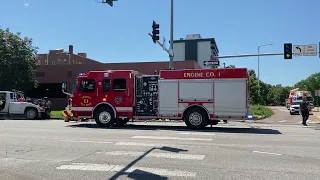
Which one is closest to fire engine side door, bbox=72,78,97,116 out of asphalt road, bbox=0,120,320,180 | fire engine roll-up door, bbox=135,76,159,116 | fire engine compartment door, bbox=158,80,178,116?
fire engine roll-up door, bbox=135,76,159,116

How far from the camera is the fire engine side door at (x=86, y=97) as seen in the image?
18734mm

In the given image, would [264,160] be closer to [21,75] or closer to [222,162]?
[222,162]

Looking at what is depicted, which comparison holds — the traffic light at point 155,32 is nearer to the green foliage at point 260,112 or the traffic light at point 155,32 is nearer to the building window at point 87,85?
the building window at point 87,85

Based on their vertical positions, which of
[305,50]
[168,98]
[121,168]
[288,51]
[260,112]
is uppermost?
[305,50]

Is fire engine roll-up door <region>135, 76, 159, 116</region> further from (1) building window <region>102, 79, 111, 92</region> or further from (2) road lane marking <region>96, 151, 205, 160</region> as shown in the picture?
(2) road lane marking <region>96, 151, 205, 160</region>

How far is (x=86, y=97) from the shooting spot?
1881cm

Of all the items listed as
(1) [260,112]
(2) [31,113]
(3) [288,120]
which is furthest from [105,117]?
(1) [260,112]

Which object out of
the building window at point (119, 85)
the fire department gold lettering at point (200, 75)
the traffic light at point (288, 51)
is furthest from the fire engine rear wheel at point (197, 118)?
the traffic light at point (288, 51)

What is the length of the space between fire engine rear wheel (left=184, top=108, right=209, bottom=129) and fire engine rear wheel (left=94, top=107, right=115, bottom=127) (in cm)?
367

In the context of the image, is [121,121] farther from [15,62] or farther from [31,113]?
[15,62]

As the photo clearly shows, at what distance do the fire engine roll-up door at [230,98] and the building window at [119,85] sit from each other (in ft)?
14.4

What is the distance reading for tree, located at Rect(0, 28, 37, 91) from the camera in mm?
40406

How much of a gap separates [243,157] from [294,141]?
419 centimetres

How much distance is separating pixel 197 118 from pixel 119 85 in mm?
4124
